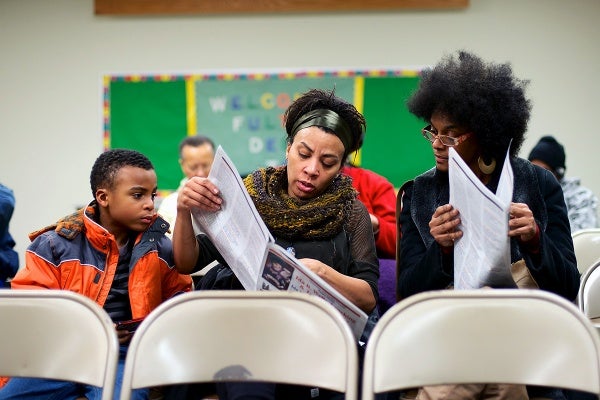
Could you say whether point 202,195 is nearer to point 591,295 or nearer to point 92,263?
point 92,263

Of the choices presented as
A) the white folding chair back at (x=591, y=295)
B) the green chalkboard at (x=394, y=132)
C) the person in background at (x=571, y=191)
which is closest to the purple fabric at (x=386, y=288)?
the white folding chair back at (x=591, y=295)

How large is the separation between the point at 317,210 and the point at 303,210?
0.04 meters

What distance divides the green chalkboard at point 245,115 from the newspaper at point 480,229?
3144 mm

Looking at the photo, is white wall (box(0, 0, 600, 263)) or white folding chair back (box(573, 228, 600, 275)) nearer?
white folding chair back (box(573, 228, 600, 275))

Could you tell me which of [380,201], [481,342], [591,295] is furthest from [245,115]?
[481,342]

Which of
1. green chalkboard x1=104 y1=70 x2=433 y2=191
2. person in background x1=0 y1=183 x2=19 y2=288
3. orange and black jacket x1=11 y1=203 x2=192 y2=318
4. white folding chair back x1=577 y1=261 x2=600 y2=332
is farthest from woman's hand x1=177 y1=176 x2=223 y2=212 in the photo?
green chalkboard x1=104 y1=70 x2=433 y2=191

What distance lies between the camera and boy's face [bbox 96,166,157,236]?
2.31 metres

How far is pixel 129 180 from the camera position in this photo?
2.32 m

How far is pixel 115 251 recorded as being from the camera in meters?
2.28

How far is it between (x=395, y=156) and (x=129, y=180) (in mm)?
2942

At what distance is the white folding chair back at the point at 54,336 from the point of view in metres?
1.66

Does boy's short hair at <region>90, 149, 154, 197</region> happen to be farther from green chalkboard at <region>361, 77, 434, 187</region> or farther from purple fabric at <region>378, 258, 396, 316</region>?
green chalkboard at <region>361, 77, 434, 187</region>

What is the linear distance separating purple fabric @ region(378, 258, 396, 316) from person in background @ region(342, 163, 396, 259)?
0.31 metres

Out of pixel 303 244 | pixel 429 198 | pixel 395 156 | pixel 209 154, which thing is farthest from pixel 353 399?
pixel 395 156
